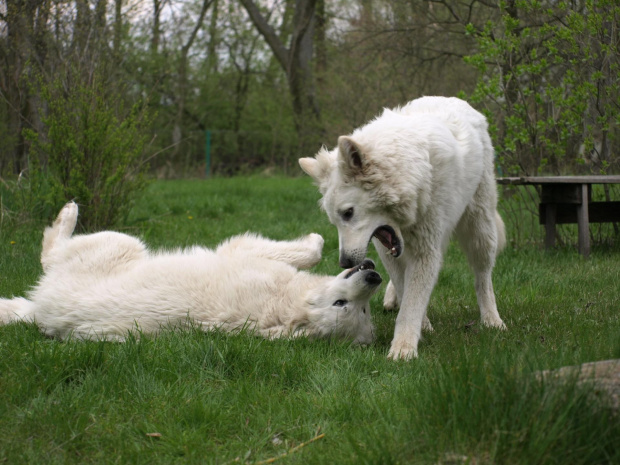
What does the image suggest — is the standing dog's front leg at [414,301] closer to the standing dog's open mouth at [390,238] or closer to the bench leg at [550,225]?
the standing dog's open mouth at [390,238]

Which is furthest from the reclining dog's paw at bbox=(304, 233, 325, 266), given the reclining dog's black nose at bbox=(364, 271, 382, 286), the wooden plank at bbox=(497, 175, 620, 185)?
the wooden plank at bbox=(497, 175, 620, 185)

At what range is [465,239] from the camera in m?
5.00

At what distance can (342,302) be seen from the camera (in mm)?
4219

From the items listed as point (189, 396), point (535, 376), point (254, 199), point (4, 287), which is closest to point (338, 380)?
point (189, 396)

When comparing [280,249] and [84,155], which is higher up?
[84,155]

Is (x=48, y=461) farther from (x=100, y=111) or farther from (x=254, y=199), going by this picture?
(x=254, y=199)

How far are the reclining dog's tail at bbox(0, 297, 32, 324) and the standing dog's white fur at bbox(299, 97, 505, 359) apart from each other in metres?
2.22

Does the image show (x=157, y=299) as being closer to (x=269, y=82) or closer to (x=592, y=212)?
(x=592, y=212)

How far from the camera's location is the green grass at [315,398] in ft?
7.13

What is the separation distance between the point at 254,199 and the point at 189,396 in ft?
30.9

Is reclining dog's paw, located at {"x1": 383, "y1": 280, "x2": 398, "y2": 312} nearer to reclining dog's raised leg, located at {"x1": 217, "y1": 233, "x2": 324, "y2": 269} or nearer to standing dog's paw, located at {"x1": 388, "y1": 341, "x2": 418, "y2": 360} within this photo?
reclining dog's raised leg, located at {"x1": 217, "y1": 233, "x2": 324, "y2": 269}

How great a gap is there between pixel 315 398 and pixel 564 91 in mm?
5864

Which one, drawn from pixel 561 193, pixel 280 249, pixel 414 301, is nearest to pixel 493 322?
pixel 414 301

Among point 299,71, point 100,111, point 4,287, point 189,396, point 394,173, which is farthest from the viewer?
point 299,71
